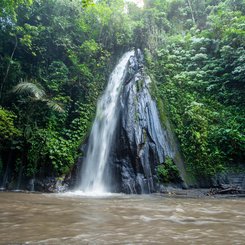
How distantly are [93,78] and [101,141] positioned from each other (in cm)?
494

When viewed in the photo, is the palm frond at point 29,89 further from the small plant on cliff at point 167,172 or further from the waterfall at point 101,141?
the small plant on cliff at point 167,172

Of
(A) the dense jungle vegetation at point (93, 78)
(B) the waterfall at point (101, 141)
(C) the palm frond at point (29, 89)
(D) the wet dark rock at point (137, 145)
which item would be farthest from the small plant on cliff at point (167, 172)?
(C) the palm frond at point (29, 89)

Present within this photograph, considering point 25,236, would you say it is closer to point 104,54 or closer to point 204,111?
point 204,111

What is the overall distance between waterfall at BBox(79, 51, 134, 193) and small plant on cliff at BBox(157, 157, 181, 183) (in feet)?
6.27

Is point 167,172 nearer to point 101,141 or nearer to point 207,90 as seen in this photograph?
point 101,141

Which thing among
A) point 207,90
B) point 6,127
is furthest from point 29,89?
point 207,90

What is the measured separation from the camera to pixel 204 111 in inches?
434

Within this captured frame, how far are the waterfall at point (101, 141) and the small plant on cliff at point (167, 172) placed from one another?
1.91m

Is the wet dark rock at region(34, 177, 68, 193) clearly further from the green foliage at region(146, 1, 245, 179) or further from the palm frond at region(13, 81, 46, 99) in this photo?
the green foliage at region(146, 1, 245, 179)

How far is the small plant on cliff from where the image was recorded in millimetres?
8388

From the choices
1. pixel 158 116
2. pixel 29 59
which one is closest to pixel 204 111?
pixel 158 116

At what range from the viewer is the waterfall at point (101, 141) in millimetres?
8805

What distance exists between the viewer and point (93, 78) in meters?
13.6

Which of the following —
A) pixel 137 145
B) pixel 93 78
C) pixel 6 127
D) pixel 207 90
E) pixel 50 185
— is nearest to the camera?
pixel 137 145
